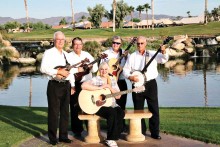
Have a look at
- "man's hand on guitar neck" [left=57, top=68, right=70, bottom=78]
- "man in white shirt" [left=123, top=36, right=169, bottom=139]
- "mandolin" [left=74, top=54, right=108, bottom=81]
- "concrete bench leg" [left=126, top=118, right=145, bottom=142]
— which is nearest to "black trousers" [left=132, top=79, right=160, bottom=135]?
"man in white shirt" [left=123, top=36, right=169, bottom=139]

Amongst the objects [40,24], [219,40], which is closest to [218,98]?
[219,40]

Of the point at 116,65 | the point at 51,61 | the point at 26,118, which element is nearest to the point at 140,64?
the point at 116,65

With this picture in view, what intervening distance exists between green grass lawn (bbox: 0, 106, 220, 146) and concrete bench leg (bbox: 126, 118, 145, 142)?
33.8 inches

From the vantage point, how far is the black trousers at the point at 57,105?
7859 mm

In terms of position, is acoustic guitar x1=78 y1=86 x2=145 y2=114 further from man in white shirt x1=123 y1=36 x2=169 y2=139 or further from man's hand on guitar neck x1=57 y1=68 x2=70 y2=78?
man in white shirt x1=123 y1=36 x2=169 y2=139

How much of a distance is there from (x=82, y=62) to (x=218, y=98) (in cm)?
1183

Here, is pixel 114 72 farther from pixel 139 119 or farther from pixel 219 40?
pixel 219 40

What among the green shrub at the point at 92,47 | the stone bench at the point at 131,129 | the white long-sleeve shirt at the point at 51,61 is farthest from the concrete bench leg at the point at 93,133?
the green shrub at the point at 92,47

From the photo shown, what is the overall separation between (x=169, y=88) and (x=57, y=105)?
49.3 feet

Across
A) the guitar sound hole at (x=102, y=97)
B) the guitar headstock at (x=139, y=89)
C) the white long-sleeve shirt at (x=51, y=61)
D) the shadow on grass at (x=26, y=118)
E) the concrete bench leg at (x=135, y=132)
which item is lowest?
the shadow on grass at (x=26, y=118)

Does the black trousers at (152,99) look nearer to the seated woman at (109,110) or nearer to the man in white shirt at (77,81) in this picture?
the seated woman at (109,110)

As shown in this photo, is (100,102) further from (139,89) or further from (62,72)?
(62,72)

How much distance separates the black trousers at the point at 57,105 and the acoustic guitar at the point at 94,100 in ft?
1.06

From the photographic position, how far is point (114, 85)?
26.9 feet
